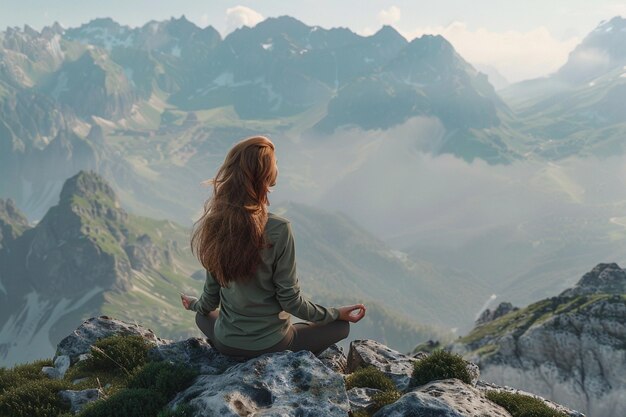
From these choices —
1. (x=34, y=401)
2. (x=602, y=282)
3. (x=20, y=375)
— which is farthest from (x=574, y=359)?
(x=34, y=401)

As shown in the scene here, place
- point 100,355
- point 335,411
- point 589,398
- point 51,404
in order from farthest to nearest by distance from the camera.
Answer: point 589,398 → point 100,355 → point 51,404 → point 335,411

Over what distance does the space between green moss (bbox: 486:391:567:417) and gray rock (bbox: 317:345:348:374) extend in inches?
223

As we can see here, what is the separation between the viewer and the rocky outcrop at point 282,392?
1102cm

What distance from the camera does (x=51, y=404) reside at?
13.7 metres

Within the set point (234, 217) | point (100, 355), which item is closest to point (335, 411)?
point (234, 217)

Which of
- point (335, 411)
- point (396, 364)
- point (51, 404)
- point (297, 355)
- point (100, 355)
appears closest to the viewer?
point (335, 411)

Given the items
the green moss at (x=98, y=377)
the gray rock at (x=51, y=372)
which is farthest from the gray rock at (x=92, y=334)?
the green moss at (x=98, y=377)

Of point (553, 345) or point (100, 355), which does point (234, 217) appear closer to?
point (100, 355)

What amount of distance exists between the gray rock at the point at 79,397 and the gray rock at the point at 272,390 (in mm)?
3050

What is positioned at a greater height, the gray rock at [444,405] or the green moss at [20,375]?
the gray rock at [444,405]

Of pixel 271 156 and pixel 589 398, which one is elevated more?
pixel 271 156

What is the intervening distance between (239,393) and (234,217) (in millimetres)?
4082

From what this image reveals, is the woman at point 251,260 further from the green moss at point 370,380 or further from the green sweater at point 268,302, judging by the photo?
the green moss at point 370,380

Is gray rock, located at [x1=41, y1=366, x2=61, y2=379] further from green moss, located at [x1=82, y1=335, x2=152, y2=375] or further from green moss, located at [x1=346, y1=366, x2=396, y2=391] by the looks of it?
green moss, located at [x1=346, y1=366, x2=396, y2=391]
